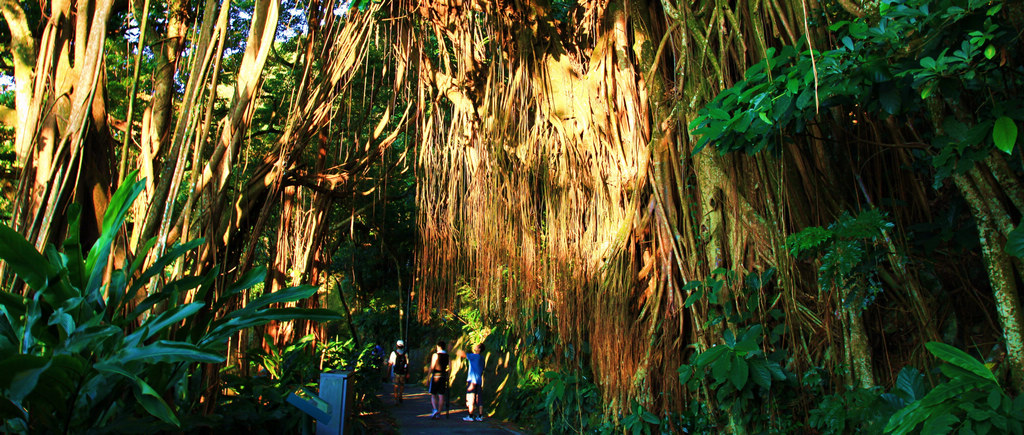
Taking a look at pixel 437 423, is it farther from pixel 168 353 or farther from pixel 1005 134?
pixel 1005 134

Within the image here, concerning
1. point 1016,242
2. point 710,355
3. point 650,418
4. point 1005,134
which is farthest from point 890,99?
point 650,418

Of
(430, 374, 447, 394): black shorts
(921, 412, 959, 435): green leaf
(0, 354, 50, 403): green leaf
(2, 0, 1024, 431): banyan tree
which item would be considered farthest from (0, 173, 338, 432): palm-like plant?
(430, 374, 447, 394): black shorts

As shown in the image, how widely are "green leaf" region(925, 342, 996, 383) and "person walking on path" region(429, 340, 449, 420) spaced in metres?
6.37

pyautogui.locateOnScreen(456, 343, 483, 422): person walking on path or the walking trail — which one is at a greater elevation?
pyautogui.locateOnScreen(456, 343, 483, 422): person walking on path

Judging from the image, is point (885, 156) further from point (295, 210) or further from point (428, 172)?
point (295, 210)

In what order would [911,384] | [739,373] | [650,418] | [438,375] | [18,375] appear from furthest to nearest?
[438,375]
[650,418]
[739,373]
[911,384]
[18,375]

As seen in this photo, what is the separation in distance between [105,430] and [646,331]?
2.17 meters

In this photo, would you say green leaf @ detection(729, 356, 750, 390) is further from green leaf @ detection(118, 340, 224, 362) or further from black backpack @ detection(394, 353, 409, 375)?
black backpack @ detection(394, 353, 409, 375)

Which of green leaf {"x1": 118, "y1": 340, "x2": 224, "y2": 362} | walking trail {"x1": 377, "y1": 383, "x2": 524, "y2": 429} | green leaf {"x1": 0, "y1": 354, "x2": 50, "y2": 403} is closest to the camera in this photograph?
green leaf {"x1": 0, "y1": 354, "x2": 50, "y2": 403}

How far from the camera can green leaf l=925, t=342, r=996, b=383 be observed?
5.52 ft

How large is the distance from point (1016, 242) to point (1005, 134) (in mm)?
306

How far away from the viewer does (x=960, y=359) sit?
1722mm

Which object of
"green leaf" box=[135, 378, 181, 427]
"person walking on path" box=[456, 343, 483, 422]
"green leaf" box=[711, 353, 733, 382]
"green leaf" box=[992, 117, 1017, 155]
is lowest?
"person walking on path" box=[456, 343, 483, 422]

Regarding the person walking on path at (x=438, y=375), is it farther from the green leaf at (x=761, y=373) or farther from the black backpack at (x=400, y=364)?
the green leaf at (x=761, y=373)
